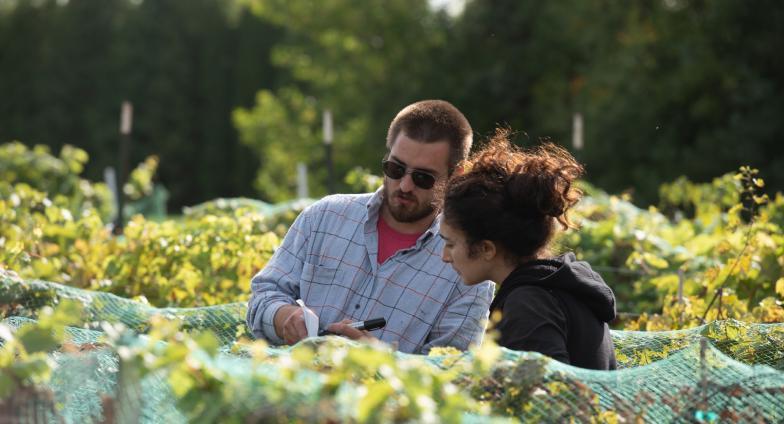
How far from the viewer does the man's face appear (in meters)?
3.71

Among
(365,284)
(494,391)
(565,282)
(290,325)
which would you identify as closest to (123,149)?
(365,284)

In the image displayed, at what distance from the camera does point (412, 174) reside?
371cm

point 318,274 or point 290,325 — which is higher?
point 318,274

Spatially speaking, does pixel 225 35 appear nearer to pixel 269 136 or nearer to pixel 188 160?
pixel 188 160

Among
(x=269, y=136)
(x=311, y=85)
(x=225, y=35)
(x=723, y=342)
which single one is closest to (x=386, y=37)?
(x=269, y=136)

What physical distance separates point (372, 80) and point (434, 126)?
23922mm

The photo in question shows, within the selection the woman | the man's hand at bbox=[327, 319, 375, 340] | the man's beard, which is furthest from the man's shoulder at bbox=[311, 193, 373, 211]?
the woman

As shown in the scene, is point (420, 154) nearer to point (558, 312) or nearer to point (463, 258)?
point (463, 258)

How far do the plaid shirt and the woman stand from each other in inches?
24.3

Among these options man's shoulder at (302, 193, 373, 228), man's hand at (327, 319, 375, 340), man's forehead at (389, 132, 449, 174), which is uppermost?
man's forehead at (389, 132, 449, 174)

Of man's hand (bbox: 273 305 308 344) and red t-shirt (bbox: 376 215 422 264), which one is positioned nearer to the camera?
man's hand (bbox: 273 305 308 344)

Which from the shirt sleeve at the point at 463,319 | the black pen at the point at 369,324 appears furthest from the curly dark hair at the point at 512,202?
the shirt sleeve at the point at 463,319

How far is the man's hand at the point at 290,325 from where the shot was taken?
3.46 meters

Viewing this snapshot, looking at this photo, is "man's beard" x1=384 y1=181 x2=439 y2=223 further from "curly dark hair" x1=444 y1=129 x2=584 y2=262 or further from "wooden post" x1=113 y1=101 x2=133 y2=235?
"wooden post" x1=113 y1=101 x2=133 y2=235
